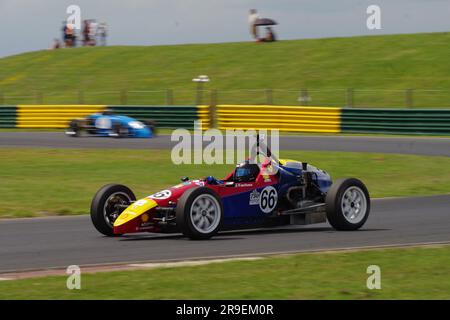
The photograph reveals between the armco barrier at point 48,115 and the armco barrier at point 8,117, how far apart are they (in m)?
0.20

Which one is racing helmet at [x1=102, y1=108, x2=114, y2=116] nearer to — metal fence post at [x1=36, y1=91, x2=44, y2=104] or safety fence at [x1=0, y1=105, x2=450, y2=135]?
safety fence at [x1=0, y1=105, x2=450, y2=135]

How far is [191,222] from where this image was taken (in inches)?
458

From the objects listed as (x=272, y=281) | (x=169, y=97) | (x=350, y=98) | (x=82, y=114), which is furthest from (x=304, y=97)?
(x=272, y=281)

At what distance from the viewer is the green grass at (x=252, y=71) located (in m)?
40.9

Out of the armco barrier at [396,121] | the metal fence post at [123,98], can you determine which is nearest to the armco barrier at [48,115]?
the metal fence post at [123,98]

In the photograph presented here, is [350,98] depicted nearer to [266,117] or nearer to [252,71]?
[266,117]

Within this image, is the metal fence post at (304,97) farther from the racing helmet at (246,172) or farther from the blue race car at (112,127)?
the racing helmet at (246,172)

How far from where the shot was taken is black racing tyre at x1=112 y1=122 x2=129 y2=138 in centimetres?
3197

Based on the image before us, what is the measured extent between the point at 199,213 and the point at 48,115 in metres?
26.5

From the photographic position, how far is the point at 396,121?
3184 centimetres

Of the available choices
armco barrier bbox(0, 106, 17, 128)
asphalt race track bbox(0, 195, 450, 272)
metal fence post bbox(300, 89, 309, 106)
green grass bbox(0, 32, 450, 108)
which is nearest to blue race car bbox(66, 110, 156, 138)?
armco barrier bbox(0, 106, 17, 128)
